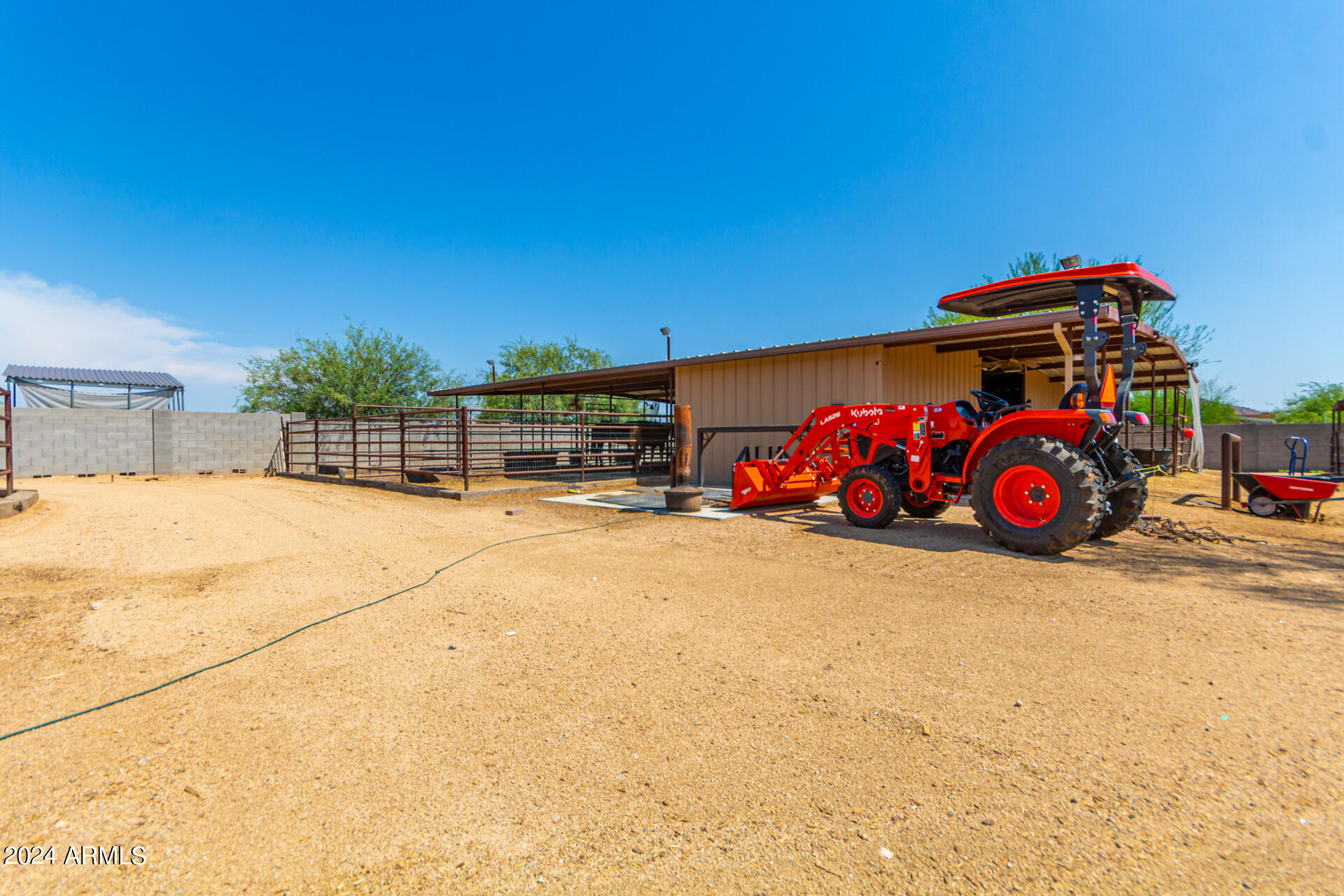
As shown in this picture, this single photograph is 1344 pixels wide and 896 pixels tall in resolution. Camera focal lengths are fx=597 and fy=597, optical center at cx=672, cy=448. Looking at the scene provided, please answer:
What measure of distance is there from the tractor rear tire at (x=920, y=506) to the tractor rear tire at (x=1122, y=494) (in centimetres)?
174

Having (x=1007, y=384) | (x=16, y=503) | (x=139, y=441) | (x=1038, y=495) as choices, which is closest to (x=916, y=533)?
(x=1038, y=495)

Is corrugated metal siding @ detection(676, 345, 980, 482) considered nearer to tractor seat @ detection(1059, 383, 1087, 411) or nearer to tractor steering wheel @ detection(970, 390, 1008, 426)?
tractor steering wheel @ detection(970, 390, 1008, 426)

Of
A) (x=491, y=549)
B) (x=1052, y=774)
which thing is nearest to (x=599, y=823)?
(x=1052, y=774)

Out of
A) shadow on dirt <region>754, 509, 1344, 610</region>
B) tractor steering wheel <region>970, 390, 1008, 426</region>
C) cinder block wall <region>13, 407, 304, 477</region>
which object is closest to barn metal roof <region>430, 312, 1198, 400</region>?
tractor steering wheel <region>970, 390, 1008, 426</region>

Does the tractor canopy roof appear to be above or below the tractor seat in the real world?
above

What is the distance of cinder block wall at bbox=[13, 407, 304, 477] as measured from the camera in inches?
603

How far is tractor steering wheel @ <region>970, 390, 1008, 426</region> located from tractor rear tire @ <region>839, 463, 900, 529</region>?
1153mm

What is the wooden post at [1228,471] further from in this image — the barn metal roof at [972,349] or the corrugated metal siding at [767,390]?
the corrugated metal siding at [767,390]

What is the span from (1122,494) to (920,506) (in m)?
2.12

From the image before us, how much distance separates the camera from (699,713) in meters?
2.48

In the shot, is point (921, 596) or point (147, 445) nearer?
point (921, 596)

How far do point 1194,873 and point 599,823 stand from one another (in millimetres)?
1614

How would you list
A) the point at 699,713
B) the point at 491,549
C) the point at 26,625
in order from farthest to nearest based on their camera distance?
the point at 491,549, the point at 26,625, the point at 699,713

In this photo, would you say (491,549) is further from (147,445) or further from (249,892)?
(147,445)
